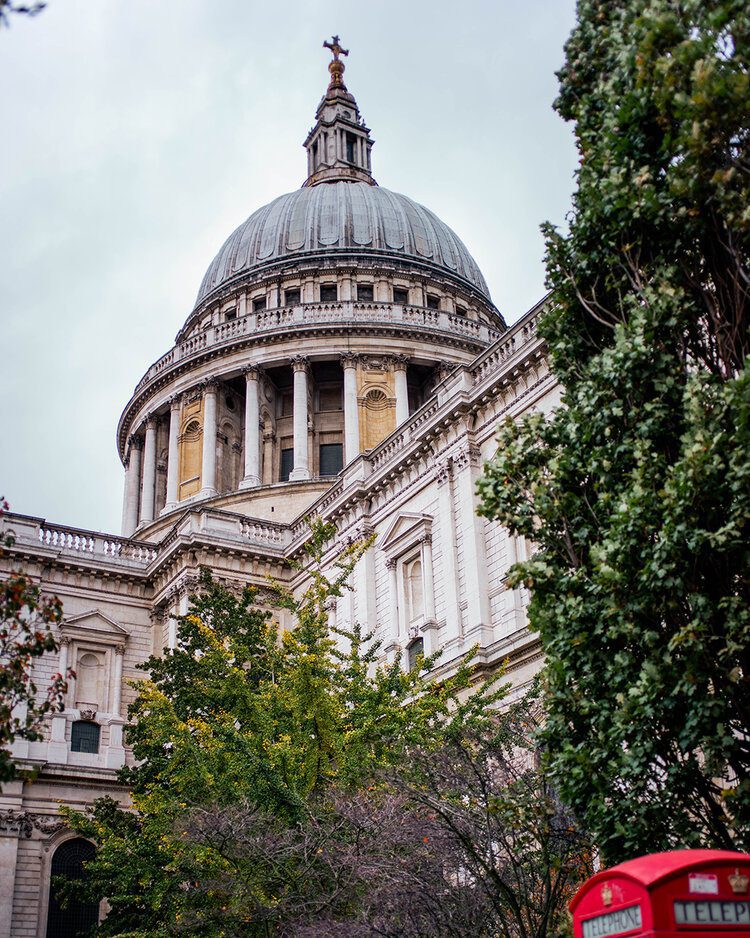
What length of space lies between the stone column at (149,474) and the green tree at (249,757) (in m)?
28.3

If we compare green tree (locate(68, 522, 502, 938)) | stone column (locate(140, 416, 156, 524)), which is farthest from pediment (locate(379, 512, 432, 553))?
stone column (locate(140, 416, 156, 524))

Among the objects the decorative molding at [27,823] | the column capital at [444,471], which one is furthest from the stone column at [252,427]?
the column capital at [444,471]

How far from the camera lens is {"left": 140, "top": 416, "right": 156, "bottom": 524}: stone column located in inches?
2126

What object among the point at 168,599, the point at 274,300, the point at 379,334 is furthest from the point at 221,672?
the point at 274,300

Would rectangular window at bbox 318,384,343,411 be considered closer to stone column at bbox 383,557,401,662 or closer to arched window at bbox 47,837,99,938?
stone column at bbox 383,557,401,662

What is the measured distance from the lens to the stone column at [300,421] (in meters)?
48.9

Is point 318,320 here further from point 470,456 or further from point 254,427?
point 470,456

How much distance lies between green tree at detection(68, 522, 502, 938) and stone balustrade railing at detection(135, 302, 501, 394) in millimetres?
28035

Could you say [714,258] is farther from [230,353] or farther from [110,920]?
[230,353]

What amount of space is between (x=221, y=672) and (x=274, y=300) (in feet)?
117

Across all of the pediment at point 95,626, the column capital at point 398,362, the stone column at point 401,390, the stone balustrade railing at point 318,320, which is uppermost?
the stone balustrade railing at point 318,320

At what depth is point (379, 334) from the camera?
5225cm

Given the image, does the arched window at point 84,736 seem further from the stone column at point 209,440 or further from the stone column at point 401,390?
the stone column at point 401,390

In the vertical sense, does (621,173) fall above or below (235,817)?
above
